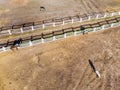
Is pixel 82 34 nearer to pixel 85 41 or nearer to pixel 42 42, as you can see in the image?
pixel 85 41

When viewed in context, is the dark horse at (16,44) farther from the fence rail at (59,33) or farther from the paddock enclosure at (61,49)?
the fence rail at (59,33)

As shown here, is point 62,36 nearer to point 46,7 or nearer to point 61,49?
point 61,49

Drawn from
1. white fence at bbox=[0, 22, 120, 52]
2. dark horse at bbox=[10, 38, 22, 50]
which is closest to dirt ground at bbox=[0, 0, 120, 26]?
dark horse at bbox=[10, 38, 22, 50]

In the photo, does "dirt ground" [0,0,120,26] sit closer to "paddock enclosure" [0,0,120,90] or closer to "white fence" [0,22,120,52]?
"paddock enclosure" [0,0,120,90]

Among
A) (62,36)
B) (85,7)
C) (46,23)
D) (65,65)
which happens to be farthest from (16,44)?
(85,7)

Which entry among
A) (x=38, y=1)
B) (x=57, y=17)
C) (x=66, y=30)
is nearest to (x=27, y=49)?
(x=66, y=30)

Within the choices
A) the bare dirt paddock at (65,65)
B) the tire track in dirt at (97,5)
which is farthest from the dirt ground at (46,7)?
the bare dirt paddock at (65,65)
